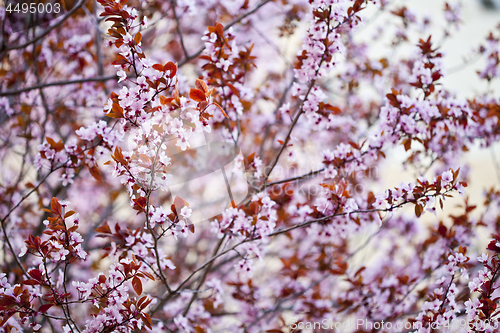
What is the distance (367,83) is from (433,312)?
2.38 metres

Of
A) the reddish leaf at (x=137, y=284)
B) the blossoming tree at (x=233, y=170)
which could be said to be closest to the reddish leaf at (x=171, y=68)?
the blossoming tree at (x=233, y=170)

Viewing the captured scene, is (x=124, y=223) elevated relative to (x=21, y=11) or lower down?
lower down

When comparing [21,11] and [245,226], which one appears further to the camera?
[21,11]

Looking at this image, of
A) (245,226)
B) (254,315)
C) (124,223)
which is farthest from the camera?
(124,223)

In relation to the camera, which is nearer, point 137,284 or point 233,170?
point 137,284

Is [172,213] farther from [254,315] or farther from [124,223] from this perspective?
[124,223]

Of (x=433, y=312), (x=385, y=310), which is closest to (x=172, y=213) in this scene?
(x=433, y=312)

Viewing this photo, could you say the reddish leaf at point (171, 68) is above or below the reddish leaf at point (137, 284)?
above

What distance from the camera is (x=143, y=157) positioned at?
53.6 inches

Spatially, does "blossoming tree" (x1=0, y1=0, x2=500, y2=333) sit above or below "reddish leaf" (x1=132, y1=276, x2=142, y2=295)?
above

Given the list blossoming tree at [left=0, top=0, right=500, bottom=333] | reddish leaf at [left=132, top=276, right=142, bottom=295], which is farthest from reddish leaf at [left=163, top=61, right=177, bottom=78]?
reddish leaf at [left=132, top=276, right=142, bottom=295]

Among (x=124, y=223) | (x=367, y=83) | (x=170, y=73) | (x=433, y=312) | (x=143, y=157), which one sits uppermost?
(x=367, y=83)

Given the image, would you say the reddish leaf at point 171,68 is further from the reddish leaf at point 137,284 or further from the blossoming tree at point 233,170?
the reddish leaf at point 137,284

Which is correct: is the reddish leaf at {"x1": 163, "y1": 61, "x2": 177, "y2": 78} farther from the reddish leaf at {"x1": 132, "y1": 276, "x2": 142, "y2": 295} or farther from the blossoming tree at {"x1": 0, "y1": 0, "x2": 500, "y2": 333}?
the reddish leaf at {"x1": 132, "y1": 276, "x2": 142, "y2": 295}
